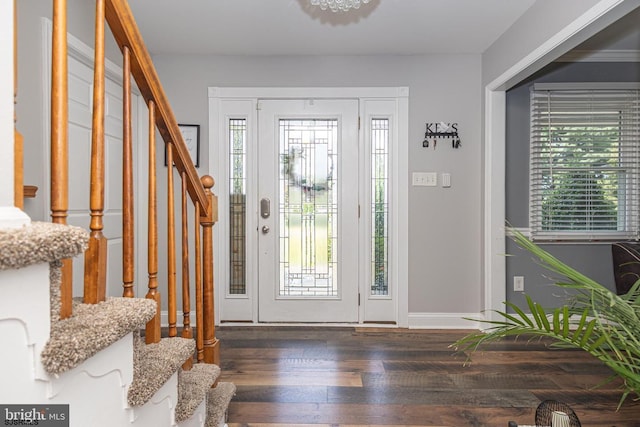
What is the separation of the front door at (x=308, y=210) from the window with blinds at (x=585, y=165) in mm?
1660

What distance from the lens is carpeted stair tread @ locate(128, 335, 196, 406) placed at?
0.96 m

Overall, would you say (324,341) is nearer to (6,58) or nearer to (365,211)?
(365,211)

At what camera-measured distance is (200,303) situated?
1.66m

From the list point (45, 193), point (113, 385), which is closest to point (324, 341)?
point (45, 193)

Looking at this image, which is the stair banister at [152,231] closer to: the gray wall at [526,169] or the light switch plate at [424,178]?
the light switch plate at [424,178]

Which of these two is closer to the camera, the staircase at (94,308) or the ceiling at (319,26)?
the staircase at (94,308)

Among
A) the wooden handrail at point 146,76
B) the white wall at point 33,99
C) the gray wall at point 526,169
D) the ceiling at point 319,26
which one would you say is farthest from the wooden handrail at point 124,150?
the gray wall at point 526,169

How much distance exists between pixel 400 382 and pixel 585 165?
2.61m

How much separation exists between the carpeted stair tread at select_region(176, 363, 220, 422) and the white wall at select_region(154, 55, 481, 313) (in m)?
2.20

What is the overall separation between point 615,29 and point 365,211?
236 centimetres

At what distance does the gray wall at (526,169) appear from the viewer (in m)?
3.44

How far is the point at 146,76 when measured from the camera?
3.84 feet

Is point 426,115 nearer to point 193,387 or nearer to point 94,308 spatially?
point 193,387

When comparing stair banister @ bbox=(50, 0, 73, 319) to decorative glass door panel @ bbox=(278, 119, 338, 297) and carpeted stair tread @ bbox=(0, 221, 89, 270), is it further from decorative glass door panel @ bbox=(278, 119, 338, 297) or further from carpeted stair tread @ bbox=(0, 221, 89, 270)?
decorative glass door panel @ bbox=(278, 119, 338, 297)
